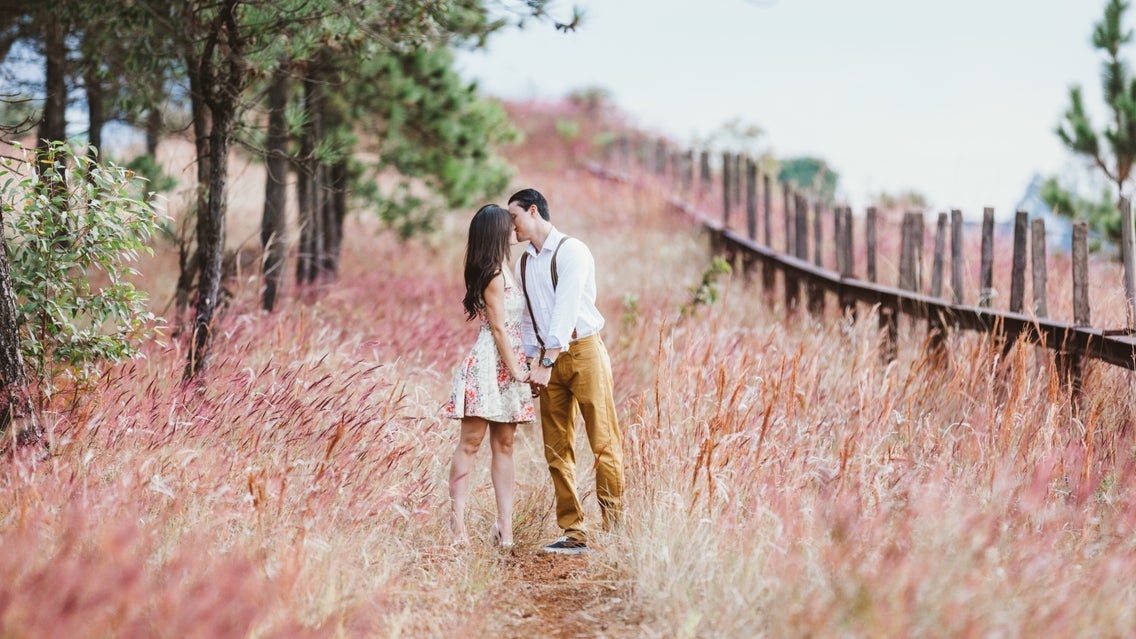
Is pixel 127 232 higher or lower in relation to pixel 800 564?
higher

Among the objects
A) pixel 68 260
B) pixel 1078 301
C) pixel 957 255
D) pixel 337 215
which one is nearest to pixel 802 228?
pixel 957 255

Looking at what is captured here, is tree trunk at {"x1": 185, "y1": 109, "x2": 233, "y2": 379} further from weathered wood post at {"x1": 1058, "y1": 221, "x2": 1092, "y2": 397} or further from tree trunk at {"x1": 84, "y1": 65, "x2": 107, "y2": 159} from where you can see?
weathered wood post at {"x1": 1058, "y1": 221, "x2": 1092, "y2": 397}

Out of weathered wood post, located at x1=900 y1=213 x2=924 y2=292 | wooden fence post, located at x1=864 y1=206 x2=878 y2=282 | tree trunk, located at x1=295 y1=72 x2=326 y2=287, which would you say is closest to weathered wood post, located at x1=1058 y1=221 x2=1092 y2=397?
weathered wood post, located at x1=900 y1=213 x2=924 y2=292

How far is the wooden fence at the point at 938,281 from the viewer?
5680 mm

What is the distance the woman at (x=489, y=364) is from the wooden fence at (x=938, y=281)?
2.80m

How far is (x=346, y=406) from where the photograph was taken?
516 cm

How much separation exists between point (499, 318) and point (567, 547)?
46.3 inches

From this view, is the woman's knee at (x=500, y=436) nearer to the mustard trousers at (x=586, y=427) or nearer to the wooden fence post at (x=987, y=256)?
the mustard trousers at (x=586, y=427)

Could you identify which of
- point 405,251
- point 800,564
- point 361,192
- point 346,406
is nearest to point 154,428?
point 346,406

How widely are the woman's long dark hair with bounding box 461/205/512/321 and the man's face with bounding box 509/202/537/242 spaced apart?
0.07 meters

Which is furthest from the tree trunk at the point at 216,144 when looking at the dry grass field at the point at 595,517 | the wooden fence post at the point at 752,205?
the wooden fence post at the point at 752,205

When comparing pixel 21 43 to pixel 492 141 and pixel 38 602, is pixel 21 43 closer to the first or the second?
pixel 492 141

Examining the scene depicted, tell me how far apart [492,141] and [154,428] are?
7481 millimetres

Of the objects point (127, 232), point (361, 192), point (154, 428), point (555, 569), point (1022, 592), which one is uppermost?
point (361, 192)
